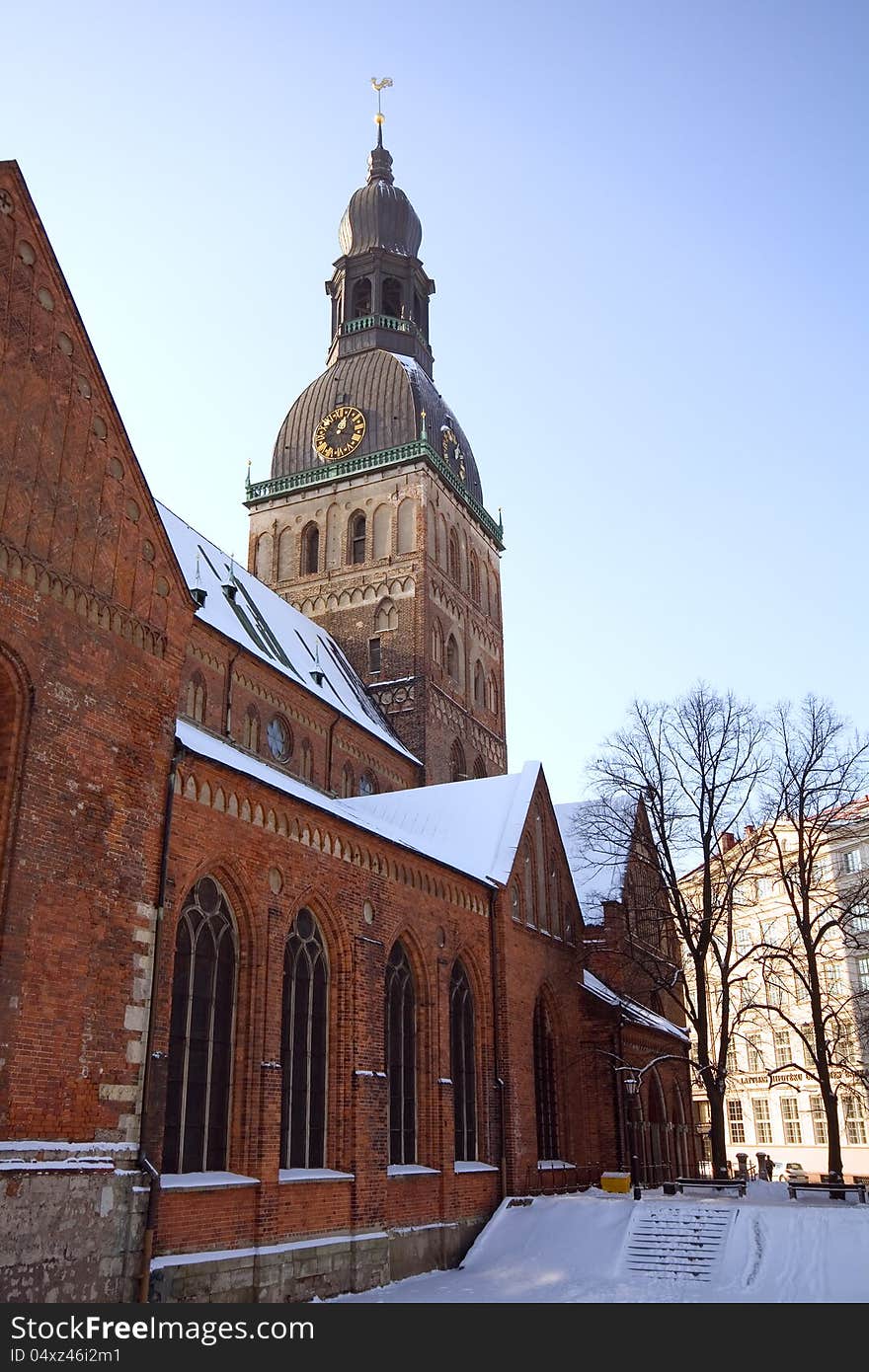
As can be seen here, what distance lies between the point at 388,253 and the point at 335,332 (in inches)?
158

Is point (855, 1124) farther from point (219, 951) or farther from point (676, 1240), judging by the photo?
point (219, 951)

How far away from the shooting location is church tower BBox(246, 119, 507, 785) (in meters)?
41.8

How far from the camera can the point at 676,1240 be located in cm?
2050

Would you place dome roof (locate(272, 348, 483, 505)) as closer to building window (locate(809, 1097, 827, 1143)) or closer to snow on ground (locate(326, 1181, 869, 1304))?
snow on ground (locate(326, 1181, 869, 1304))

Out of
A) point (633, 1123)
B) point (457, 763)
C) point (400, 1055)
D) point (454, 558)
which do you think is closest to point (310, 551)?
point (454, 558)

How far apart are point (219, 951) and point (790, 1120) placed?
180 ft

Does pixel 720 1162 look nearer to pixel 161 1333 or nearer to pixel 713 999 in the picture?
pixel 161 1333

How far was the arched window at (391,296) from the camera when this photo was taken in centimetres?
4978

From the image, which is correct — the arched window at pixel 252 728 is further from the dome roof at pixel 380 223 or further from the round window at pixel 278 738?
the dome roof at pixel 380 223

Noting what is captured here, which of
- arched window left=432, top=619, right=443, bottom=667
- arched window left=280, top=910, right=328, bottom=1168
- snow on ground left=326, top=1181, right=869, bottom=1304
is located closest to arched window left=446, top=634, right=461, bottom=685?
arched window left=432, top=619, right=443, bottom=667

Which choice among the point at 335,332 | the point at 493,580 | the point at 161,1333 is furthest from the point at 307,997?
the point at 335,332

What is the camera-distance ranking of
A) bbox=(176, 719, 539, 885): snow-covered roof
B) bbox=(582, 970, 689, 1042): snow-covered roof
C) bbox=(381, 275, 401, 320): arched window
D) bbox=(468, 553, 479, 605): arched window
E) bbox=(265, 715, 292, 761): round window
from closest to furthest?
bbox=(176, 719, 539, 885): snow-covered roof < bbox=(265, 715, 292, 761): round window < bbox=(582, 970, 689, 1042): snow-covered roof < bbox=(468, 553, 479, 605): arched window < bbox=(381, 275, 401, 320): arched window

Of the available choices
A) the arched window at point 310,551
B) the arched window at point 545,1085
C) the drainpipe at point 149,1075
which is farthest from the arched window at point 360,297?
the drainpipe at point 149,1075

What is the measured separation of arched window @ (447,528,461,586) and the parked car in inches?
951
